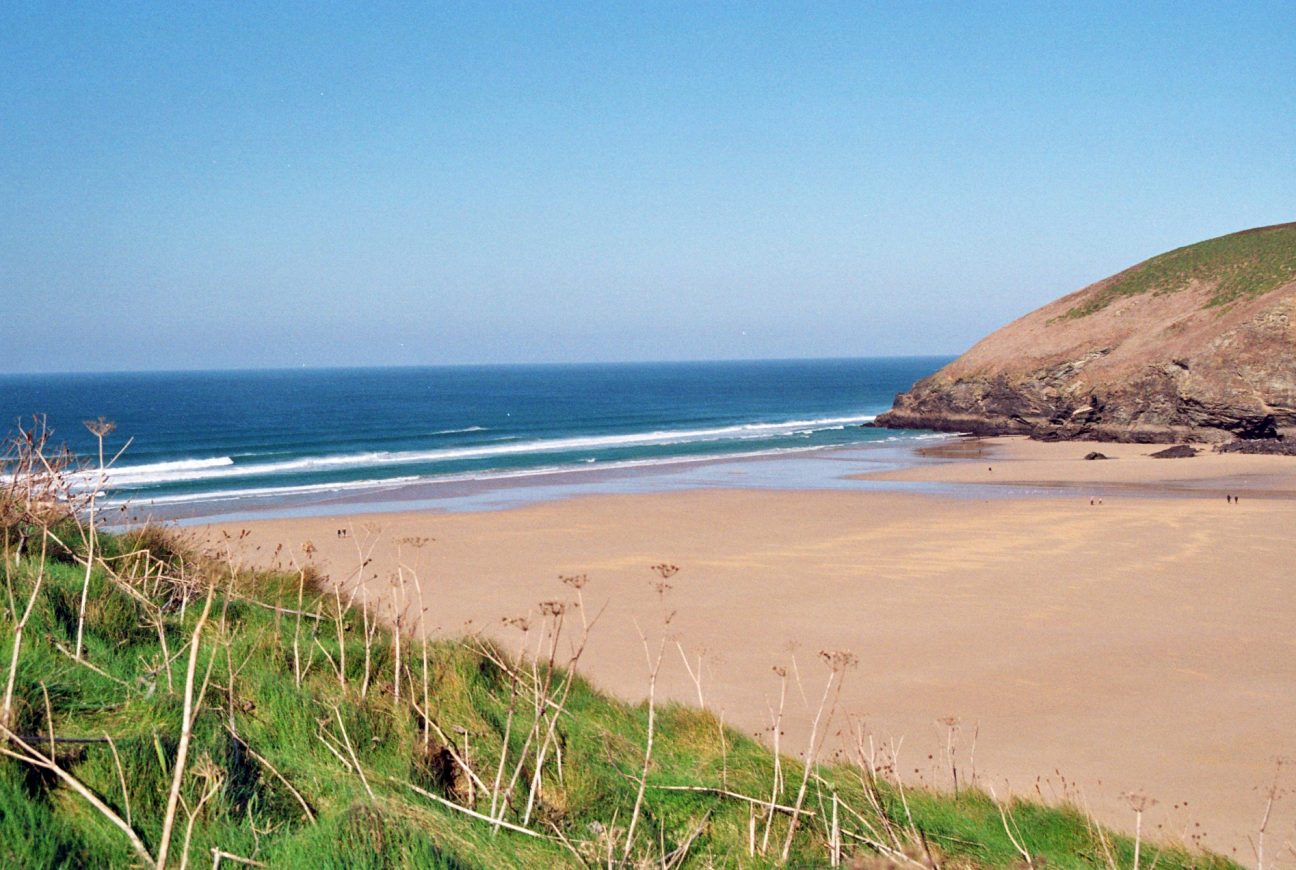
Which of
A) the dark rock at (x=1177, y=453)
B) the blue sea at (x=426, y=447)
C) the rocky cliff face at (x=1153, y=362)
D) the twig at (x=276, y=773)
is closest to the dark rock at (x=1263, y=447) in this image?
the rocky cliff face at (x=1153, y=362)

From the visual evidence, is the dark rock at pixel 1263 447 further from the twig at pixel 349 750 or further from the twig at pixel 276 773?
the twig at pixel 276 773

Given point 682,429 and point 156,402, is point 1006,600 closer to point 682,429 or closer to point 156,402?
point 682,429

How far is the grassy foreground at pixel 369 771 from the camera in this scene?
10.1ft

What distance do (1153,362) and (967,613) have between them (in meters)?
41.0

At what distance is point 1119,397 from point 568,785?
52.0 m

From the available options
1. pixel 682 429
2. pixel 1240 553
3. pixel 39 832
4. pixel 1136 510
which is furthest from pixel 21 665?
pixel 682 429

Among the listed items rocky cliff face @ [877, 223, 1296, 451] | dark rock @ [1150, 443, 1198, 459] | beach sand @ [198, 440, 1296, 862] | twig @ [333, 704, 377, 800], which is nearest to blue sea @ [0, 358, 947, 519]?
beach sand @ [198, 440, 1296, 862]

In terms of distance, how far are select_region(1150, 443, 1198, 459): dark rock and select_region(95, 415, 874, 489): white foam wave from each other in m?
21.2

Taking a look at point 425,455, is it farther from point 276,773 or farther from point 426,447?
point 276,773

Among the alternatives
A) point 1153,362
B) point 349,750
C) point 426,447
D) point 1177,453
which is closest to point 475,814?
point 349,750

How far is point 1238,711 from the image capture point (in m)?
10.2

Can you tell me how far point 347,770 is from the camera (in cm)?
402

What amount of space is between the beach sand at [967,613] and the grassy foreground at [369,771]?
0.77 m

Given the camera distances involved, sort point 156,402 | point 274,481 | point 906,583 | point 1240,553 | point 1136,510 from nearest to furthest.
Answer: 1. point 906,583
2. point 1240,553
3. point 1136,510
4. point 274,481
5. point 156,402
